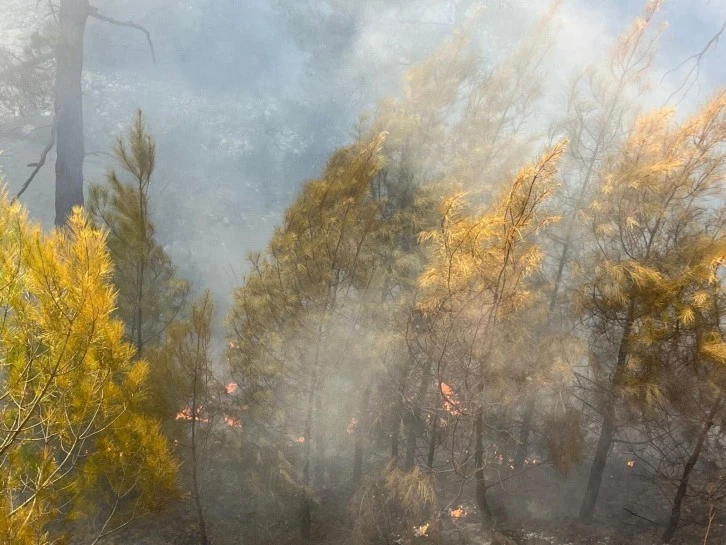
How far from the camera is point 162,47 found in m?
21.9

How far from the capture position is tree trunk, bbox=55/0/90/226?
8.35 metres

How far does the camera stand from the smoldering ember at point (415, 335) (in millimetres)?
4180

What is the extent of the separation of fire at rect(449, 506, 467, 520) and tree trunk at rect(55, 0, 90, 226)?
8.31m

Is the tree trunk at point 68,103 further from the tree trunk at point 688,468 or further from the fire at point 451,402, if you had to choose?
the tree trunk at point 688,468

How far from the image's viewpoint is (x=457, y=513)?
25.0ft

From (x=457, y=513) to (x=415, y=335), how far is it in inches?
140

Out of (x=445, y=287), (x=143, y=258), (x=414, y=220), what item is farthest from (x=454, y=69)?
(x=143, y=258)

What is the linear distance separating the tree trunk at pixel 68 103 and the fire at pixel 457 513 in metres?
8.31

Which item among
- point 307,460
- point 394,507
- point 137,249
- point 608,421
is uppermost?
point 137,249

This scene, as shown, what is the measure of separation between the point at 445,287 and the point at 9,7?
25.6 metres

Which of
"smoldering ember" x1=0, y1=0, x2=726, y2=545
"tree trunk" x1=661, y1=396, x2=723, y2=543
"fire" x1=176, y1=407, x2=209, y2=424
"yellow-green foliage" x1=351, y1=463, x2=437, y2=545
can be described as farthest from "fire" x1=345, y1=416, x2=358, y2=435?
"tree trunk" x1=661, y1=396, x2=723, y2=543

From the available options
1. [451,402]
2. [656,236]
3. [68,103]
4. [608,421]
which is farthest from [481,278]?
[68,103]

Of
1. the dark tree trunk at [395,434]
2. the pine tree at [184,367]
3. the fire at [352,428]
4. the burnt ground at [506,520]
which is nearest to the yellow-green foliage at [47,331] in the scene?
the pine tree at [184,367]

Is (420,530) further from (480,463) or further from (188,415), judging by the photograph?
(188,415)
